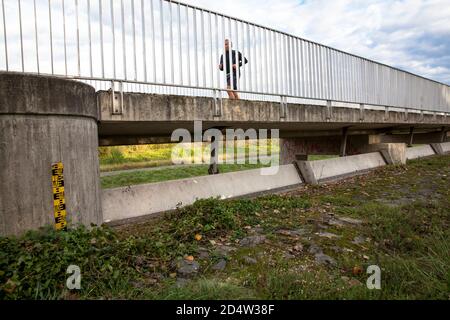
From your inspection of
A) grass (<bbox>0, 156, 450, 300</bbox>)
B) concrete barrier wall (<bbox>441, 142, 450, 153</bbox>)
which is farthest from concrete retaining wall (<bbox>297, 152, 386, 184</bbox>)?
concrete barrier wall (<bbox>441, 142, 450, 153</bbox>)

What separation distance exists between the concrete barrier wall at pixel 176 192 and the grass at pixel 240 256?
1.19 ft

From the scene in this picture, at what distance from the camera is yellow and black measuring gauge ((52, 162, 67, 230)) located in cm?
378

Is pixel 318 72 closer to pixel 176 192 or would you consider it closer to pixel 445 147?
pixel 176 192

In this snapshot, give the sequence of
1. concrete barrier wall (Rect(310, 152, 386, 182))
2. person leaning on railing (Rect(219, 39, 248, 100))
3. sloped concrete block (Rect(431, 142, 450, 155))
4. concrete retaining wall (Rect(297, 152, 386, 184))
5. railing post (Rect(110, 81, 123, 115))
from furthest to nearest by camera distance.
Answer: sloped concrete block (Rect(431, 142, 450, 155)) < concrete barrier wall (Rect(310, 152, 386, 182)) < concrete retaining wall (Rect(297, 152, 386, 184)) < person leaning on railing (Rect(219, 39, 248, 100)) < railing post (Rect(110, 81, 123, 115))

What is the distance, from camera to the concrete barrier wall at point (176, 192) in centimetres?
505

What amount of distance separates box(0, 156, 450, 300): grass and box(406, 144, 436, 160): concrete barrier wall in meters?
9.88

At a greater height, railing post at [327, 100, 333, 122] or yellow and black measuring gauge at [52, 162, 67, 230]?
railing post at [327, 100, 333, 122]

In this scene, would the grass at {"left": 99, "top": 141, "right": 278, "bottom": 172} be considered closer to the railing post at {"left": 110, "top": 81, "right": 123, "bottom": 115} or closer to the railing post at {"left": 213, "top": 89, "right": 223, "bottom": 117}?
the railing post at {"left": 213, "top": 89, "right": 223, "bottom": 117}

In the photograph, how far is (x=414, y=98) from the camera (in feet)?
49.1

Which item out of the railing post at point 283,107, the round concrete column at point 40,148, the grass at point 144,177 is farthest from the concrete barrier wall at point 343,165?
the grass at point 144,177

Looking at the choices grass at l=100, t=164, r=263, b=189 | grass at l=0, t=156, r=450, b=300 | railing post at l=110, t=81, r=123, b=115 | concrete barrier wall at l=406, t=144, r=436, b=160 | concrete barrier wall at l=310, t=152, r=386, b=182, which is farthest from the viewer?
concrete barrier wall at l=406, t=144, r=436, b=160

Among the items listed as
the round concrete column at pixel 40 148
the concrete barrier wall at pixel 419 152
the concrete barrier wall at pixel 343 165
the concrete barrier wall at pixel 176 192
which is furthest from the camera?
the concrete barrier wall at pixel 419 152

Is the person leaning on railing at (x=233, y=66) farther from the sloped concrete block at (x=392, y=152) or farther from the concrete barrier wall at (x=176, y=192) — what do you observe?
the sloped concrete block at (x=392, y=152)

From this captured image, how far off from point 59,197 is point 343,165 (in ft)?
26.9
